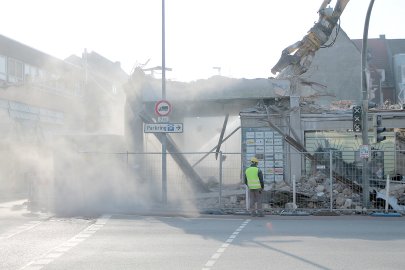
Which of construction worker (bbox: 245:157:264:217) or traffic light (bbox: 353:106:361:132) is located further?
traffic light (bbox: 353:106:361:132)

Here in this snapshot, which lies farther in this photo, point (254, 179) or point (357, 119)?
point (357, 119)

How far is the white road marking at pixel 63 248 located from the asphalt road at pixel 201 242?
15 mm

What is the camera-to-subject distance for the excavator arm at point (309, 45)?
18953 millimetres

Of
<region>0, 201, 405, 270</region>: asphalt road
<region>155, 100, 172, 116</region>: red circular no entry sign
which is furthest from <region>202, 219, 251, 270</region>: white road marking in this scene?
<region>155, 100, 172, 116</region>: red circular no entry sign

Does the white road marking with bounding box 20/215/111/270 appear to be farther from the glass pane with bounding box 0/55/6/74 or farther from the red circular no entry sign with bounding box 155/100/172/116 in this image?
the glass pane with bounding box 0/55/6/74

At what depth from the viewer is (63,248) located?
9578 mm

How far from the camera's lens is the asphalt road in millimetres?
8182

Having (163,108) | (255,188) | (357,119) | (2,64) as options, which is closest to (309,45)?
(357,119)

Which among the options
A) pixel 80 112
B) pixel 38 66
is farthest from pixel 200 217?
pixel 80 112

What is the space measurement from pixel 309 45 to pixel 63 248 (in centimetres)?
1334

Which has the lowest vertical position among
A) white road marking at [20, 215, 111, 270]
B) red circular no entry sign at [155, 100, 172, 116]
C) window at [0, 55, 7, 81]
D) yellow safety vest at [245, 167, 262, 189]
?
white road marking at [20, 215, 111, 270]

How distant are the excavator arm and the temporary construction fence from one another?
4.05 metres

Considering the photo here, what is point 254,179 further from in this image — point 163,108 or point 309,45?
point 309,45

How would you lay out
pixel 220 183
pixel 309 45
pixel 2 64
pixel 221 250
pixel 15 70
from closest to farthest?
pixel 221 250 < pixel 220 183 < pixel 309 45 < pixel 2 64 < pixel 15 70
